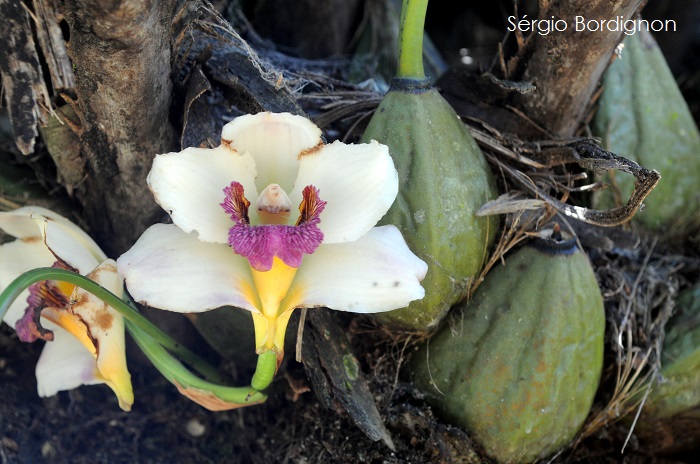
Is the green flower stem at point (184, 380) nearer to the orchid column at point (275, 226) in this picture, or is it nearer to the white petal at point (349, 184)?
the orchid column at point (275, 226)

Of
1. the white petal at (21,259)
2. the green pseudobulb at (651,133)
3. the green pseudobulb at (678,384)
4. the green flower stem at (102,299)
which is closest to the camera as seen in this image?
the green flower stem at (102,299)

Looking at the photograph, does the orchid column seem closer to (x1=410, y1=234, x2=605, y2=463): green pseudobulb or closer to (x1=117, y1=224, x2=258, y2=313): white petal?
(x1=117, y1=224, x2=258, y2=313): white petal

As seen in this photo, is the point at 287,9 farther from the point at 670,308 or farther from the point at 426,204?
the point at 670,308

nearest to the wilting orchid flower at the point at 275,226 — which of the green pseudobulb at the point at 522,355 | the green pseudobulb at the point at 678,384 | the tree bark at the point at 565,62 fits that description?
the green pseudobulb at the point at 522,355

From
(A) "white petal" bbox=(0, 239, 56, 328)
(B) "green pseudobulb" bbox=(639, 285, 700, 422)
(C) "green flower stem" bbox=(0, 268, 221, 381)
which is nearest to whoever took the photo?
(C) "green flower stem" bbox=(0, 268, 221, 381)

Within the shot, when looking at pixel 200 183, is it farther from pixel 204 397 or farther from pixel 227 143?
pixel 204 397

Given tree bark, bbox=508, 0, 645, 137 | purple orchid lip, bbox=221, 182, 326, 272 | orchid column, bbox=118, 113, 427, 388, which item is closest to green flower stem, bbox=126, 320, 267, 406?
orchid column, bbox=118, 113, 427, 388

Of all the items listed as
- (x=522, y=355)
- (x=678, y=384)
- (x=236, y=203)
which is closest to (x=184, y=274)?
(x=236, y=203)
